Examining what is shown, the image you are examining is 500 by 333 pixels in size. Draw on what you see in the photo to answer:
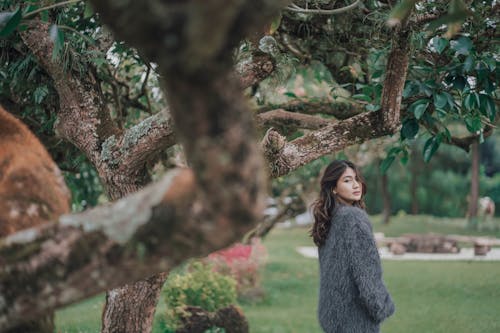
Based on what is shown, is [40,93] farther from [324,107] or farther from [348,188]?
[324,107]

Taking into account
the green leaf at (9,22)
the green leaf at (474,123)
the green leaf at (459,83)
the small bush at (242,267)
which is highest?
the green leaf at (9,22)

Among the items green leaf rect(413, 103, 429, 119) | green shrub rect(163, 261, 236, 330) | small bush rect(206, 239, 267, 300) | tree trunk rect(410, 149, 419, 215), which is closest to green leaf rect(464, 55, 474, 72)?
green leaf rect(413, 103, 429, 119)

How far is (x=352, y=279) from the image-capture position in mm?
3533

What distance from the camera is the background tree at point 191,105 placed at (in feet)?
4.03

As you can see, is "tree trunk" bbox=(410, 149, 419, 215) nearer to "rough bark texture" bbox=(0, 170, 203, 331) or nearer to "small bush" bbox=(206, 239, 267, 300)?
"small bush" bbox=(206, 239, 267, 300)

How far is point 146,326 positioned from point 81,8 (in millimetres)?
2179

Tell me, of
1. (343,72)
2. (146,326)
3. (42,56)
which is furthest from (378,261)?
(42,56)

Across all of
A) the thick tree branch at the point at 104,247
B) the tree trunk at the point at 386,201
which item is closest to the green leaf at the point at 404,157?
the thick tree branch at the point at 104,247

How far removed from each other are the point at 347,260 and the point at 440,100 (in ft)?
3.51

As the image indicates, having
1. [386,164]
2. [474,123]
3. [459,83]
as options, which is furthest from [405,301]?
[459,83]

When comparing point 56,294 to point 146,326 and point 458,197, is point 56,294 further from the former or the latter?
point 458,197

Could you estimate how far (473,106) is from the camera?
3252mm

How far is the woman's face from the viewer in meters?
3.75

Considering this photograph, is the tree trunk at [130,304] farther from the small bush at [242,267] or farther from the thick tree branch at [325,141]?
the small bush at [242,267]
